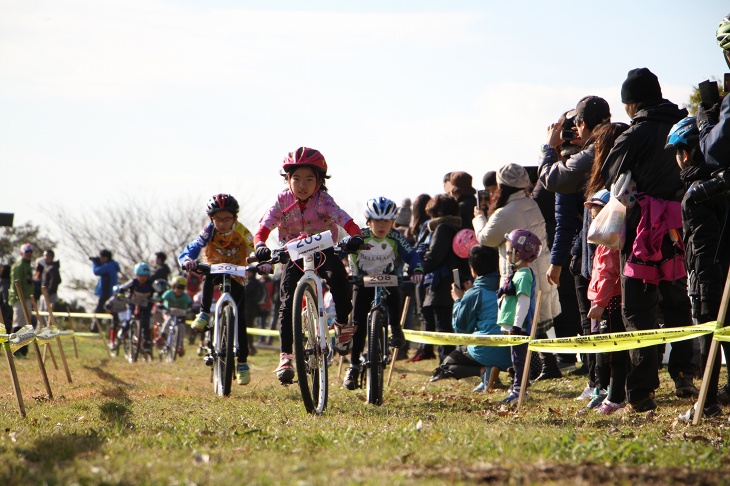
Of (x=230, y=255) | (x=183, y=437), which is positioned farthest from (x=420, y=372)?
(x=183, y=437)

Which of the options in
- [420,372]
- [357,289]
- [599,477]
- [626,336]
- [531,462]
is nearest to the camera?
[599,477]

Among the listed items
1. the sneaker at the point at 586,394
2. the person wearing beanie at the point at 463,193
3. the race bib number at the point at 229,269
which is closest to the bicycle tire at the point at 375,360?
the race bib number at the point at 229,269

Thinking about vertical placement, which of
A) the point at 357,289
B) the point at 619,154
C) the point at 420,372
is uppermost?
the point at 619,154

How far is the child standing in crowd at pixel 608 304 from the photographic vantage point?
26.3 ft

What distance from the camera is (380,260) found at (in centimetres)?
1032

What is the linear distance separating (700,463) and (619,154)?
3.14 metres

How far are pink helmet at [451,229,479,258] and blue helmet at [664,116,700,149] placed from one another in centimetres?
604

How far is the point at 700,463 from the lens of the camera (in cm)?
500

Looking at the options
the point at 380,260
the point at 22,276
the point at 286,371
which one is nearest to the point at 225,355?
the point at 380,260

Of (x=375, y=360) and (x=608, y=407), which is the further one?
(x=375, y=360)

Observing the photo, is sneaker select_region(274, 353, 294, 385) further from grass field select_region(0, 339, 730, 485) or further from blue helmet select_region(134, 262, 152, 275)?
blue helmet select_region(134, 262, 152, 275)

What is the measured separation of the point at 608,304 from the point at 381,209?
116 inches

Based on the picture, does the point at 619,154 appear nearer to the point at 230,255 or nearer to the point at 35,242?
the point at 230,255

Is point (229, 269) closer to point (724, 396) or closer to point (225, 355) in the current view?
point (225, 355)
